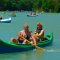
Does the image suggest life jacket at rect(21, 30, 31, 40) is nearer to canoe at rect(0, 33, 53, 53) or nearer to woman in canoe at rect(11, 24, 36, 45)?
woman in canoe at rect(11, 24, 36, 45)

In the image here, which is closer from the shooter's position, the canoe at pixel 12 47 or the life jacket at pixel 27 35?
the canoe at pixel 12 47

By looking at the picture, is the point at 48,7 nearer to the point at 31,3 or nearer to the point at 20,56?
the point at 31,3

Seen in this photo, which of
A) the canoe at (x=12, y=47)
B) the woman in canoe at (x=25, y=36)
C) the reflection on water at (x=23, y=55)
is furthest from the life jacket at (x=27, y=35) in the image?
the reflection on water at (x=23, y=55)

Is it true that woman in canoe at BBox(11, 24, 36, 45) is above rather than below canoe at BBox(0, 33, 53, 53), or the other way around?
above

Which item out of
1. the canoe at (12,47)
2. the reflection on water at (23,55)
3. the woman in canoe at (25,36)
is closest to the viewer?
the reflection on water at (23,55)

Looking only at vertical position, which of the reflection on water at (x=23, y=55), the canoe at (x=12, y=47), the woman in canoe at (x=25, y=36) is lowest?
the reflection on water at (x=23, y=55)

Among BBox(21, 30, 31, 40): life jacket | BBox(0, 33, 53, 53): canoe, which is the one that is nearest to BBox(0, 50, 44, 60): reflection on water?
BBox(0, 33, 53, 53): canoe

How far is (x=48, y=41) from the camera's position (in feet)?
75.8

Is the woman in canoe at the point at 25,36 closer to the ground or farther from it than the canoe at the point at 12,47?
farther from it

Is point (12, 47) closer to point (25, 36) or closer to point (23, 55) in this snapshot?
point (23, 55)

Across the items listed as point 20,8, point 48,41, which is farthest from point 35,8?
point 48,41

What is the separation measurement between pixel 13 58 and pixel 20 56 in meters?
0.68

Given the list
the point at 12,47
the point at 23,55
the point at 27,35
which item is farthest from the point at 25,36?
the point at 23,55

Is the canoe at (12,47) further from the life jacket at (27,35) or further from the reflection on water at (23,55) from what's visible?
the life jacket at (27,35)
